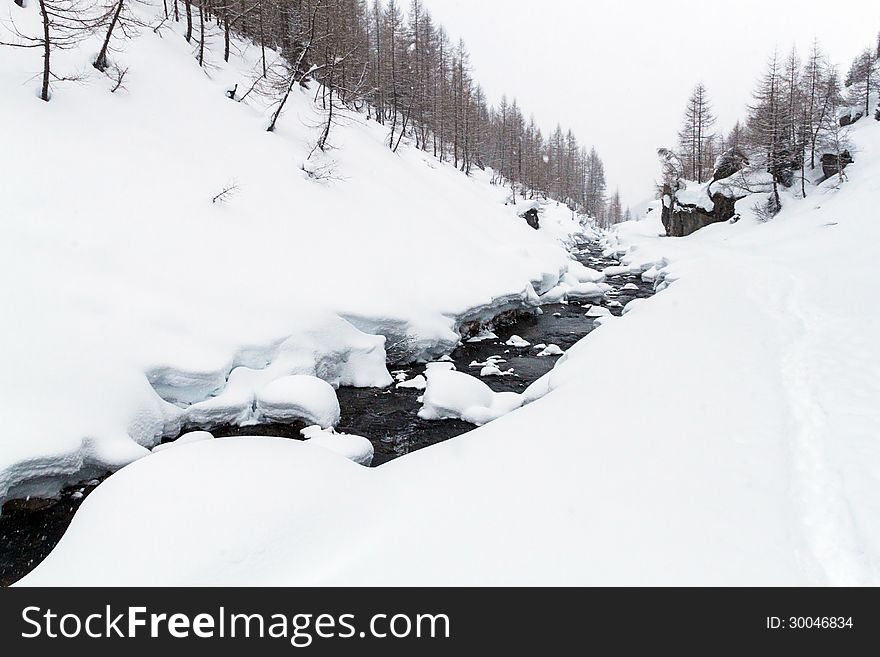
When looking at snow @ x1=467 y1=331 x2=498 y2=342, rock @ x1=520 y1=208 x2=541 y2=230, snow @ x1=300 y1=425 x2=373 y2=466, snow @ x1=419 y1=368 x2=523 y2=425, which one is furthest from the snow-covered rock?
rock @ x1=520 y1=208 x2=541 y2=230

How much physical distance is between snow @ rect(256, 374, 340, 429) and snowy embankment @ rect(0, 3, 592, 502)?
0.33m

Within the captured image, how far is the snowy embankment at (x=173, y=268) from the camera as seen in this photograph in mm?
6371

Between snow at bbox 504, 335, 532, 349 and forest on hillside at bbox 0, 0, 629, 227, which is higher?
forest on hillside at bbox 0, 0, 629, 227

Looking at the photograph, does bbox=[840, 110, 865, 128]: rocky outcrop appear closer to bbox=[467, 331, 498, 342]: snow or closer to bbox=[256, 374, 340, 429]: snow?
bbox=[467, 331, 498, 342]: snow

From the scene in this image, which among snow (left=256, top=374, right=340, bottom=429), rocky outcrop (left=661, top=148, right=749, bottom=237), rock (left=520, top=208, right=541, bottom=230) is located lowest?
rock (left=520, top=208, right=541, bottom=230)

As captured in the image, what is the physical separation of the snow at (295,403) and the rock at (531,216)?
3516cm

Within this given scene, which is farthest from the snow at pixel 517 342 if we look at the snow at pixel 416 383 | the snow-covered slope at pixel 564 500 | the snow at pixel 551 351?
the snow-covered slope at pixel 564 500

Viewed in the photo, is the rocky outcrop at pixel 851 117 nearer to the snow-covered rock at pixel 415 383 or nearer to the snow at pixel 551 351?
the snow at pixel 551 351

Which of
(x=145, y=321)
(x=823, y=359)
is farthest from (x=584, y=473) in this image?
(x=145, y=321)

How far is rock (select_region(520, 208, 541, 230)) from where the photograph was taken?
39972 mm

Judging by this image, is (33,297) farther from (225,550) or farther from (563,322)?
(563,322)

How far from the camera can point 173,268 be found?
9.08 metres

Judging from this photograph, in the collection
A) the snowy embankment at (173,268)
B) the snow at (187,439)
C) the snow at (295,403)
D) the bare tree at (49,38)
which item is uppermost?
the bare tree at (49,38)

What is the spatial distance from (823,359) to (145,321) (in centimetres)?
1170
